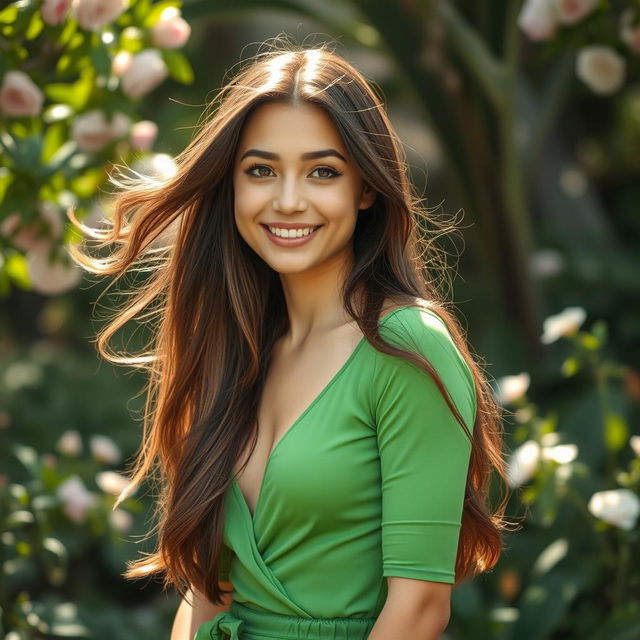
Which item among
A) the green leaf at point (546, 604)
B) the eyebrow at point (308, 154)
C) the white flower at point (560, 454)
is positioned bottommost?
the green leaf at point (546, 604)

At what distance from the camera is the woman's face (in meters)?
1.89

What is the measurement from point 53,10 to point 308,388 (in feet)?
4.37

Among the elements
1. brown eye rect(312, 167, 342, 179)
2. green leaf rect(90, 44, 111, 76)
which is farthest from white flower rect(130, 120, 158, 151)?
brown eye rect(312, 167, 342, 179)

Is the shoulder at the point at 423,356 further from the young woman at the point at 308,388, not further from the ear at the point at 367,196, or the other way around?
the ear at the point at 367,196

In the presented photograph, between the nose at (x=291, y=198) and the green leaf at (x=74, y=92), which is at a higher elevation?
the green leaf at (x=74, y=92)

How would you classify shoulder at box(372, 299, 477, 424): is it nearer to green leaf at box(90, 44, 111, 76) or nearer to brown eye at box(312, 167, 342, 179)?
brown eye at box(312, 167, 342, 179)

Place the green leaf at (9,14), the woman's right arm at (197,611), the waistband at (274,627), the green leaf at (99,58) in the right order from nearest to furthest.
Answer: the waistband at (274,627), the woman's right arm at (197,611), the green leaf at (9,14), the green leaf at (99,58)

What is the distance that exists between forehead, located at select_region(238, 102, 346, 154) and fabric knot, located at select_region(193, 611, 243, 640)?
812 mm

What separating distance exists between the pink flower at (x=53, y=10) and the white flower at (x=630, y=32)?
1.70 metres

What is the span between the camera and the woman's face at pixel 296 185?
1887 millimetres

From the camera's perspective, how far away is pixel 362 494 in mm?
1801

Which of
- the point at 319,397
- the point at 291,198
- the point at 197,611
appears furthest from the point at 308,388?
the point at 197,611

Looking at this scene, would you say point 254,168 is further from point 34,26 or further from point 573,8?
point 573,8

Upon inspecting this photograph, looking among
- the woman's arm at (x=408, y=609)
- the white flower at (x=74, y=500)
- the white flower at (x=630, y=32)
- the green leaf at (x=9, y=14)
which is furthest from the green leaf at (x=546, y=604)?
the green leaf at (x=9, y=14)
